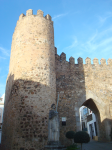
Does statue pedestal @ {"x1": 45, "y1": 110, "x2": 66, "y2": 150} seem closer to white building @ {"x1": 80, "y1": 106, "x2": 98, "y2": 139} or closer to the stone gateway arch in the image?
the stone gateway arch

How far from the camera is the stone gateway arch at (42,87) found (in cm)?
821

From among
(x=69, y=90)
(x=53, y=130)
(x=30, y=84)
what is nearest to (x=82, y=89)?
(x=69, y=90)

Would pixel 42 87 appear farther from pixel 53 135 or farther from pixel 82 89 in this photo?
pixel 82 89

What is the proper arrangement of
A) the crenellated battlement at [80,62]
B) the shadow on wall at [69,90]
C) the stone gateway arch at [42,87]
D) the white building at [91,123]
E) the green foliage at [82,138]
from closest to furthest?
the green foliage at [82,138], the stone gateway arch at [42,87], the shadow on wall at [69,90], the crenellated battlement at [80,62], the white building at [91,123]

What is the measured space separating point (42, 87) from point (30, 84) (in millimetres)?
723

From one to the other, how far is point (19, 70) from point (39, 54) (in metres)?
1.61

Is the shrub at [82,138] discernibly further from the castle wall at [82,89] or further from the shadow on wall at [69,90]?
the castle wall at [82,89]

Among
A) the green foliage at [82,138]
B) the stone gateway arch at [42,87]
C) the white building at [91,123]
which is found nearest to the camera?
the green foliage at [82,138]

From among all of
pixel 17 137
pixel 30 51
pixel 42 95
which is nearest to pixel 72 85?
pixel 42 95

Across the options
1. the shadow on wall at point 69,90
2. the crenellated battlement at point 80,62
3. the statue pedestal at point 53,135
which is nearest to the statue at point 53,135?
the statue pedestal at point 53,135

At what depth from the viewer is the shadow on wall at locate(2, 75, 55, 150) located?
782 cm

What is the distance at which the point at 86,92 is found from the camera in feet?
37.7

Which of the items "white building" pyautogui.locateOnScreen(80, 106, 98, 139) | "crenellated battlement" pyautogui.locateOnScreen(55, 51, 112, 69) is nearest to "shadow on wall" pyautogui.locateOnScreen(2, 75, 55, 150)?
"crenellated battlement" pyautogui.locateOnScreen(55, 51, 112, 69)

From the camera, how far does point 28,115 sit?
8336mm
